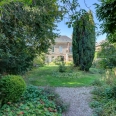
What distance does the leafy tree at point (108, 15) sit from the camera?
8.22 feet

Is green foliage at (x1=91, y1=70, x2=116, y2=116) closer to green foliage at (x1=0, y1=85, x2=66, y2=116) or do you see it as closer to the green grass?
green foliage at (x1=0, y1=85, x2=66, y2=116)

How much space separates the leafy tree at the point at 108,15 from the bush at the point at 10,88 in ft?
10.6

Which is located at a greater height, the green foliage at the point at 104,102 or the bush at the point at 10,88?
the bush at the point at 10,88

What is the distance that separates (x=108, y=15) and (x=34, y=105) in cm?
351

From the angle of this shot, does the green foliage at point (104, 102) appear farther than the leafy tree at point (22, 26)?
No

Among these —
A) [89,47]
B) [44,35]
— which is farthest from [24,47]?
[89,47]

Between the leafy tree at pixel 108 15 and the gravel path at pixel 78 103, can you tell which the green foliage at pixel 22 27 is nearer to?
the leafy tree at pixel 108 15

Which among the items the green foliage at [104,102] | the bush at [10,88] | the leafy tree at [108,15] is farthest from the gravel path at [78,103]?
the leafy tree at [108,15]

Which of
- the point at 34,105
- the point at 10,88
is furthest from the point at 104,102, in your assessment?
the point at 10,88

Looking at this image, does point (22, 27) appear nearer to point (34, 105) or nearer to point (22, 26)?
point (22, 26)

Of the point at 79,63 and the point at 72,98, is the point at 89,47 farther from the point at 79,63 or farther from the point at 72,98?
the point at 72,98

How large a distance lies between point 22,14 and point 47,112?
11.4 ft

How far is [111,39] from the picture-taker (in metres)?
3.06

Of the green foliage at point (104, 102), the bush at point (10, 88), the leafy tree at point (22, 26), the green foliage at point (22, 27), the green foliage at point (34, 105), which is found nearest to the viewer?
the green foliage at point (34, 105)
